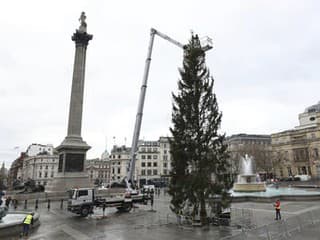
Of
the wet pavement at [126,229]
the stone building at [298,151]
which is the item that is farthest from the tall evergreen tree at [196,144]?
the stone building at [298,151]

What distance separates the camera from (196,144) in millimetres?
18703

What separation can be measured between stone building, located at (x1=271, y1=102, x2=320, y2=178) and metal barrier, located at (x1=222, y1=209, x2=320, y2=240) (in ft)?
216

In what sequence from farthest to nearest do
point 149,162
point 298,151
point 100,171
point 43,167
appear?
point 100,171, point 43,167, point 149,162, point 298,151

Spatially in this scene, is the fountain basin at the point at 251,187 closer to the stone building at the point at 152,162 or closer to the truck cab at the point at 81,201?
the truck cab at the point at 81,201

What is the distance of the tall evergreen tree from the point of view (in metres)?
17.8

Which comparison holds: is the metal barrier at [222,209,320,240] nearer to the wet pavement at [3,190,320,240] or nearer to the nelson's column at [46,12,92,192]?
the wet pavement at [3,190,320,240]

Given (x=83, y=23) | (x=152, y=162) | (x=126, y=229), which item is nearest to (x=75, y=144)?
(x=83, y=23)

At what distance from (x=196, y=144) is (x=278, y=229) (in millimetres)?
7544

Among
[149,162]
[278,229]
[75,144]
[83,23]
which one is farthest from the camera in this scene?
[149,162]

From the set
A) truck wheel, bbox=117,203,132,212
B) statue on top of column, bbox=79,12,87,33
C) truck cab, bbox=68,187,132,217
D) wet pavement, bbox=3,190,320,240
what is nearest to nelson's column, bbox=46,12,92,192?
statue on top of column, bbox=79,12,87,33

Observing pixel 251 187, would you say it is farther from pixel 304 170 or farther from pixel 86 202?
pixel 304 170

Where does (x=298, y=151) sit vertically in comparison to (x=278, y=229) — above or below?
above

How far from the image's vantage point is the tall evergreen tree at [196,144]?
58.4 ft

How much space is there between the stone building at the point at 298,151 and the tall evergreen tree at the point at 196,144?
2742 inches
